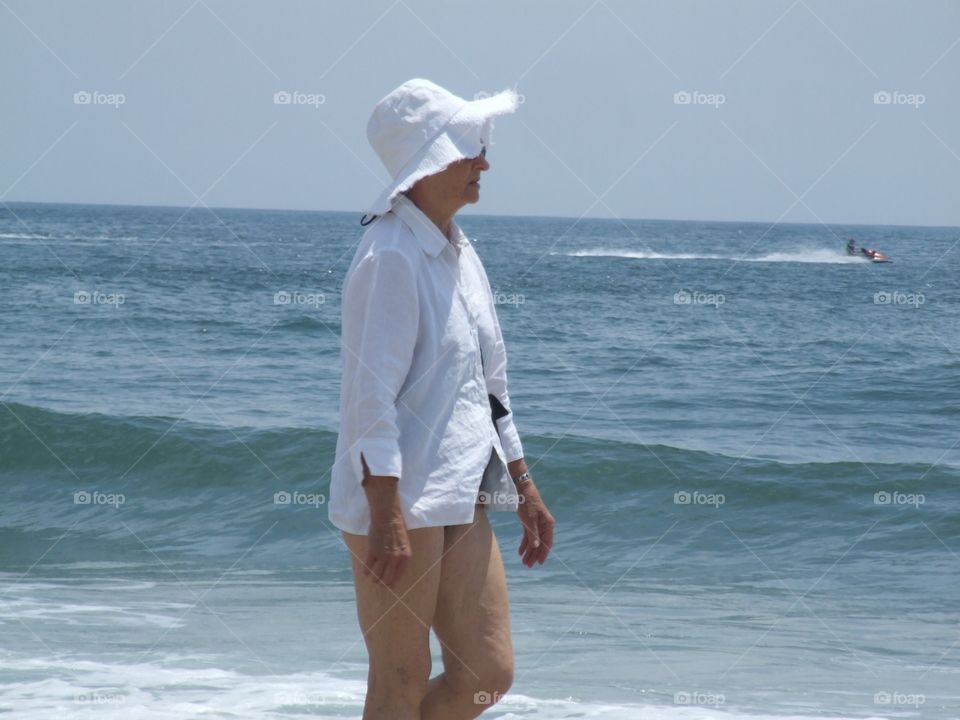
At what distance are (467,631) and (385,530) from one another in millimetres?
341

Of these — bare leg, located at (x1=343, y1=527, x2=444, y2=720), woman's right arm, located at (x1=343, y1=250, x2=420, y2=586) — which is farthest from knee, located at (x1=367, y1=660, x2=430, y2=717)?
woman's right arm, located at (x1=343, y1=250, x2=420, y2=586)

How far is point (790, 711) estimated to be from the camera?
13.8ft

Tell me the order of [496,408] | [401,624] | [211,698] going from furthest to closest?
1. [211,698]
2. [496,408]
3. [401,624]

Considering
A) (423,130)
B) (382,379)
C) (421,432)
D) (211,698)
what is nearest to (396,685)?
(421,432)

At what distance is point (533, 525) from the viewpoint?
271cm

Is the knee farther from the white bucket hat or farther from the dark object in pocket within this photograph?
the white bucket hat

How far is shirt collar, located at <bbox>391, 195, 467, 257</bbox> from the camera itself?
2.36 m

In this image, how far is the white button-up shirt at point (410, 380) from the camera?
226cm

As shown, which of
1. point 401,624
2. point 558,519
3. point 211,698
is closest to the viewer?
point 401,624

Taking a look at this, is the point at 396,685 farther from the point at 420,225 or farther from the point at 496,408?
the point at 420,225

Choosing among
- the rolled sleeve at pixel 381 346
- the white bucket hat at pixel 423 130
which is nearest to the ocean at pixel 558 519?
the rolled sleeve at pixel 381 346

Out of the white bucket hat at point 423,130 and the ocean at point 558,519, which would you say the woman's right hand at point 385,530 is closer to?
the white bucket hat at point 423,130

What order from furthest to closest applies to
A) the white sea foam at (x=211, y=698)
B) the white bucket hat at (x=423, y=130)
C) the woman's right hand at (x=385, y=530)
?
the white sea foam at (x=211, y=698)
the white bucket hat at (x=423, y=130)
the woman's right hand at (x=385, y=530)

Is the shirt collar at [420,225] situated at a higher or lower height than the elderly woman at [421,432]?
higher
